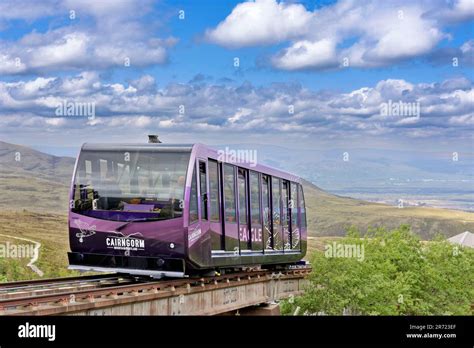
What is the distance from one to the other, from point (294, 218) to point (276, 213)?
407 centimetres

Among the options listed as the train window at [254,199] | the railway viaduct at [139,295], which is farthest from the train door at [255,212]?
the railway viaduct at [139,295]

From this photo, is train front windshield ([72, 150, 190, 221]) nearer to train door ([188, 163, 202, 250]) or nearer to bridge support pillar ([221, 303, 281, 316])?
train door ([188, 163, 202, 250])

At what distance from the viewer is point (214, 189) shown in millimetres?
22562

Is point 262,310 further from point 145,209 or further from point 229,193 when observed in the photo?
point 145,209

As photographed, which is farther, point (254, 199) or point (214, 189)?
point (254, 199)

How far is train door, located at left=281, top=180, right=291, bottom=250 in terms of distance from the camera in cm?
3102

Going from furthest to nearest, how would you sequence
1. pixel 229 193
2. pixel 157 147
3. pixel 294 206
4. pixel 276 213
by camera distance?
pixel 294 206, pixel 276 213, pixel 229 193, pixel 157 147

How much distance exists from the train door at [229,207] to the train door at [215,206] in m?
0.45

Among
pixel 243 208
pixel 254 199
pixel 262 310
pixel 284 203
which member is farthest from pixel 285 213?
pixel 243 208

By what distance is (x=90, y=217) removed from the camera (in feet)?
69.4

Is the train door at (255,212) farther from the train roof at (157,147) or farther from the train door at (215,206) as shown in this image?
the train roof at (157,147)

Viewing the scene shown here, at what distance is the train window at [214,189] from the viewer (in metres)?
22.3

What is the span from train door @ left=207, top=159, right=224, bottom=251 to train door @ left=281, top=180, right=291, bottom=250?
316 inches
